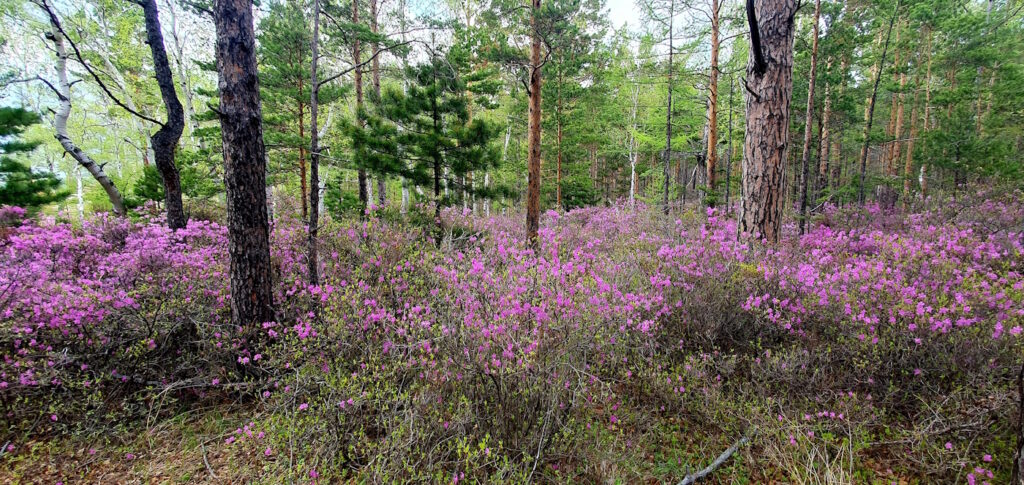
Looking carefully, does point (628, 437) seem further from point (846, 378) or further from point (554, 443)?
point (846, 378)

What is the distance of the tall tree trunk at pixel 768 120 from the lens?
3.86 meters

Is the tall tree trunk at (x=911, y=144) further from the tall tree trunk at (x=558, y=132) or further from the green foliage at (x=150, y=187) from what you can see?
the green foliage at (x=150, y=187)

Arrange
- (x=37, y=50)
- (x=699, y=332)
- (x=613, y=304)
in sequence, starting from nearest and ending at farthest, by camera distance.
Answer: (x=613, y=304), (x=699, y=332), (x=37, y=50)

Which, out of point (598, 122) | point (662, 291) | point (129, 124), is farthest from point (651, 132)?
point (129, 124)

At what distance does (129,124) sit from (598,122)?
23359mm

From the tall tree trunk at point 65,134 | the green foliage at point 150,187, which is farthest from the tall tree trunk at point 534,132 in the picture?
the green foliage at point 150,187

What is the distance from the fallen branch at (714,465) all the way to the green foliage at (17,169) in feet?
38.0

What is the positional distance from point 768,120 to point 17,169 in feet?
41.4

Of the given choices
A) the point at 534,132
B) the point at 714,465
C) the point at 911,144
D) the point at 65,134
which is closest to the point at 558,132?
the point at 534,132

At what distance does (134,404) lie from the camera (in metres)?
3.16

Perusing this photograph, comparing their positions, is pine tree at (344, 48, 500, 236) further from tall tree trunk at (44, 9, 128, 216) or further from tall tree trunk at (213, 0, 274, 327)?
tall tree trunk at (44, 9, 128, 216)

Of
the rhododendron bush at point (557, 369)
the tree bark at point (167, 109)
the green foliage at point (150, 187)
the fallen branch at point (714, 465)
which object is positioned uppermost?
the tree bark at point (167, 109)

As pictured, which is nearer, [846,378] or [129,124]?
[846,378]

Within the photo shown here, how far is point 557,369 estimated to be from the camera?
272 cm
